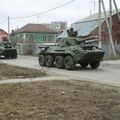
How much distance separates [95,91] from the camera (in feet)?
42.4

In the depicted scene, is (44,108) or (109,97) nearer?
(44,108)

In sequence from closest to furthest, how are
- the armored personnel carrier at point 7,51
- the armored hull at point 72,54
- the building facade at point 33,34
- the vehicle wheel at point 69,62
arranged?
the armored hull at point 72,54, the vehicle wheel at point 69,62, the armored personnel carrier at point 7,51, the building facade at point 33,34

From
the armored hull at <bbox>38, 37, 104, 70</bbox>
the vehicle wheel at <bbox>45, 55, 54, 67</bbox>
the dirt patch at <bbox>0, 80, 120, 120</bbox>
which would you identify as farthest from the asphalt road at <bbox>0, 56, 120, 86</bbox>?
the dirt patch at <bbox>0, 80, 120, 120</bbox>

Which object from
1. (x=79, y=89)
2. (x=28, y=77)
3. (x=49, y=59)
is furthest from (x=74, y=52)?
(x=79, y=89)

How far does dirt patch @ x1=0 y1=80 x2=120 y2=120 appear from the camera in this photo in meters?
8.96

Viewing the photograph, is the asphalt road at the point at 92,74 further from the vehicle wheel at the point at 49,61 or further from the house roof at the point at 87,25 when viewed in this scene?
the house roof at the point at 87,25

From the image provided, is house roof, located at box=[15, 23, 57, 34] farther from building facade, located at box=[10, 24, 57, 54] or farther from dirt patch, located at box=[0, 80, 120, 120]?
dirt patch, located at box=[0, 80, 120, 120]

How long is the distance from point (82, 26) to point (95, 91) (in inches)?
1705

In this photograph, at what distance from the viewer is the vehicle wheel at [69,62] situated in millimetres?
24192

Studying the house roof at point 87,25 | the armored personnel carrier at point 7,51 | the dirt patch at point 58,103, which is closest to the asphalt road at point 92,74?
the dirt patch at point 58,103

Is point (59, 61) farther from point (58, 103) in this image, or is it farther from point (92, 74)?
point (58, 103)

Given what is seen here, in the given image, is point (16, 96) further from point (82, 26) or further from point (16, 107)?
point (82, 26)

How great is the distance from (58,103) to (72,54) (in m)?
13.8

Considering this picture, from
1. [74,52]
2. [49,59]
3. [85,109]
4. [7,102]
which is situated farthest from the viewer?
[49,59]
